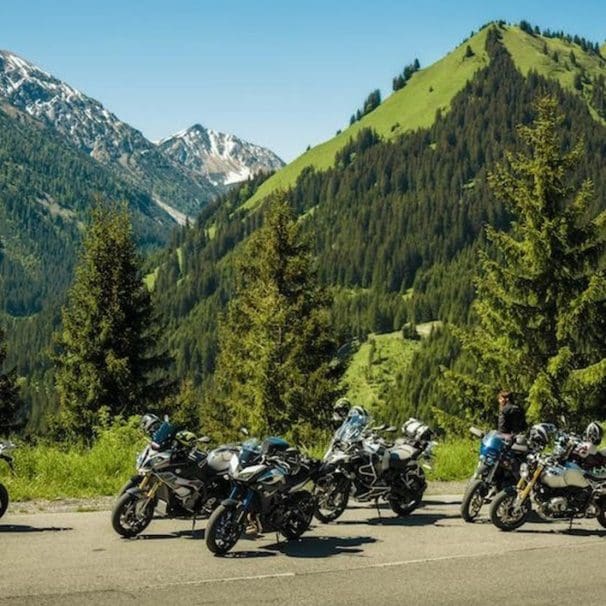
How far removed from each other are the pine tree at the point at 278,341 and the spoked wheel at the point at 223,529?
18452mm

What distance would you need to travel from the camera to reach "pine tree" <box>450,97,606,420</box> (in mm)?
25016

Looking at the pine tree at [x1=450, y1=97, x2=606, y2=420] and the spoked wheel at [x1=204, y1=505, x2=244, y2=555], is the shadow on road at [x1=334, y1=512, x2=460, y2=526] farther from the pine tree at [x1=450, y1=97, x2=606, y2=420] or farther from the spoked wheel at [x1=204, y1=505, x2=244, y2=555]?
the pine tree at [x1=450, y1=97, x2=606, y2=420]

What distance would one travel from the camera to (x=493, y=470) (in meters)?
12.8

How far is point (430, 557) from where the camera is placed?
10367 mm

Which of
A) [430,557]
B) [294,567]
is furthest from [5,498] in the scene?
[430,557]

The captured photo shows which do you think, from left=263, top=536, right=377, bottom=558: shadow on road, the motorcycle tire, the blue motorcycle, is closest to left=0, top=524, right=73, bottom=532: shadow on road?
the motorcycle tire

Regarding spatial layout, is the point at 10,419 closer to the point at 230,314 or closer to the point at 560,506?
the point at 230,314

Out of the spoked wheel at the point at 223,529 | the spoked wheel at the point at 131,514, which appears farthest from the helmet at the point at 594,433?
the spoked wheel at the point at 131,514

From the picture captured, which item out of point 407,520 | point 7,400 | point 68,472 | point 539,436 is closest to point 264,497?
point 407,520

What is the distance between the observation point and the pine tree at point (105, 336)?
2950 cm

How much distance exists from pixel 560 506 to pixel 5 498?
29.5 ft

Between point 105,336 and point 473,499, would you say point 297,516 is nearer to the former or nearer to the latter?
point 473,499

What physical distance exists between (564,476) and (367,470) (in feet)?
10.7

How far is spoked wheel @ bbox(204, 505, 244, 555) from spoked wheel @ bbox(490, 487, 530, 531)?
4334 mm
